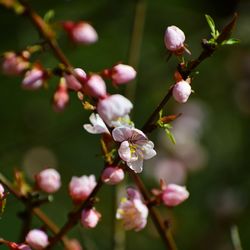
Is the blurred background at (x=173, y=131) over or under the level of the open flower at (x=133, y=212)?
under

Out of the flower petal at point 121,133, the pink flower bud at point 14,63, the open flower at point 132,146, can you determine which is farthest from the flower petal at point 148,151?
the pink flower bud at point 14,63

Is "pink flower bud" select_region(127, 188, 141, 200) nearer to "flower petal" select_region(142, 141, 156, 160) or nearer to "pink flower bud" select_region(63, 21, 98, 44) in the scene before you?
"flower petal" select_region(142, 141, 156, 160)

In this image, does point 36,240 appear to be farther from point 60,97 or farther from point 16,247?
point 60,97

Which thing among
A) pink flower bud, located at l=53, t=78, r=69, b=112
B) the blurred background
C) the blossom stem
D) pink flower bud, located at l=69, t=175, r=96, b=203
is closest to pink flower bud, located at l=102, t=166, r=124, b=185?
the blossom stem

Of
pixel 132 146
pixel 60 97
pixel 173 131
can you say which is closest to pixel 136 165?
pixel 132 146

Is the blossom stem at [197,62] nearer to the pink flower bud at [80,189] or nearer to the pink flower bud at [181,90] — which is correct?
the pink flower bud at [181,90]
